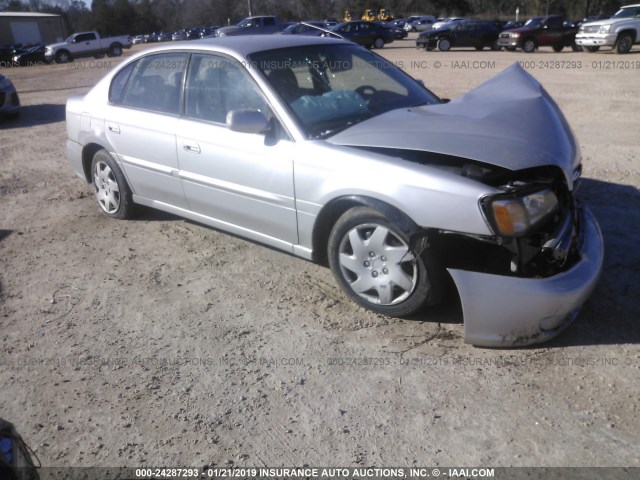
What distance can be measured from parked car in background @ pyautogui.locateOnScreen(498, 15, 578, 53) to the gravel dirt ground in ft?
72.5

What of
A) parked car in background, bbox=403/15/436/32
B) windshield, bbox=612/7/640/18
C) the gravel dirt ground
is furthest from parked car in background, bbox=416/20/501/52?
parked car in background, bbox=403/15/436/32

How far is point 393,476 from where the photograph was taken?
7.79ft

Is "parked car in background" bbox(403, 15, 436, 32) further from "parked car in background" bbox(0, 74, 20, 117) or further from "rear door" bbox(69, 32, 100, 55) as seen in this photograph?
"parked car in background" bbox(0, 74, 20, 117)

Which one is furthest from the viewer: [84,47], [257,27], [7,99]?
[84,47]

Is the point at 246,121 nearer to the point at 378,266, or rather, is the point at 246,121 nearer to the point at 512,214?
the point at 378,266

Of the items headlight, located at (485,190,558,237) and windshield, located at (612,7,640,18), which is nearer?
headlight, located at (485,190,558,237)

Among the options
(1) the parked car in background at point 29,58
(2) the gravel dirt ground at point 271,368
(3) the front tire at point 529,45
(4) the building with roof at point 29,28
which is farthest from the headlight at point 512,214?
(4) the building with roof at point 29,28

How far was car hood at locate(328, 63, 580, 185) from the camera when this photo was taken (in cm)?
316

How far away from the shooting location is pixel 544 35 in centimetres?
2441

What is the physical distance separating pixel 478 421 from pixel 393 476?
53 cm

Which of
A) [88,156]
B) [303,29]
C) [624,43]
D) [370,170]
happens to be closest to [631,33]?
[624,43]

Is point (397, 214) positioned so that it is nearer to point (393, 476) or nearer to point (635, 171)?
point (393, 476)

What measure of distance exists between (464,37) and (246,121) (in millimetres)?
26077

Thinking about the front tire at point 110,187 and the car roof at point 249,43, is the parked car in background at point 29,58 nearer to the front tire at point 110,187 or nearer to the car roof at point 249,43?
the front tire at point 110,187
